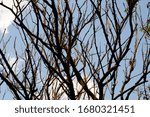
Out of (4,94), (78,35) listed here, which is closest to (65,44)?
(78,35)

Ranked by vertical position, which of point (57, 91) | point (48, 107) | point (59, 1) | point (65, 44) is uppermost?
point (59, 1)

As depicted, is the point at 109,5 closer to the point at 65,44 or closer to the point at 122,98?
the point at 65,44

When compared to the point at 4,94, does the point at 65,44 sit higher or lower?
higher

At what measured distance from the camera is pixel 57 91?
10.00ft

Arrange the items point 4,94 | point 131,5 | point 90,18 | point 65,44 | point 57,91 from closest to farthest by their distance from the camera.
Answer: point 131,5 → point 65,44 → point 90,18 → point 57,91 → point 4,94

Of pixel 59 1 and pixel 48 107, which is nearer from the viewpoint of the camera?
pixel 48 107

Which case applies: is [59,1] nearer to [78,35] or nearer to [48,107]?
[78,35]

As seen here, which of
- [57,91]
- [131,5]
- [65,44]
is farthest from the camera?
[57,91]

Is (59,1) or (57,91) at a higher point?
(59,1)

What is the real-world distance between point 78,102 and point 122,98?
0.41 m

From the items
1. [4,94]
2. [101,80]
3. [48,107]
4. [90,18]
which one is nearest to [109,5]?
[90,18]

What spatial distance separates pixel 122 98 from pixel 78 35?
0.71 m

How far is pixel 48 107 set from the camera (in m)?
2.57

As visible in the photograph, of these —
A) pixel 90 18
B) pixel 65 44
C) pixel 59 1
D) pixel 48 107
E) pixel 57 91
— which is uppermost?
pixel 59 1
